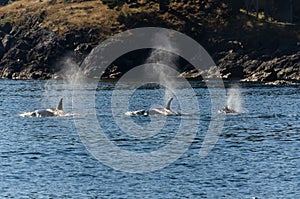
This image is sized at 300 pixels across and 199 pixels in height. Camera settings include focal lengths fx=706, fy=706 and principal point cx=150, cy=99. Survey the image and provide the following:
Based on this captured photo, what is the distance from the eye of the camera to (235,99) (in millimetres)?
106938

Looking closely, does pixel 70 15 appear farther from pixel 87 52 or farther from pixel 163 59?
pixel 163 59

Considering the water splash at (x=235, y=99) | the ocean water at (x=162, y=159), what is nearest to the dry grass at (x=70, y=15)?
the water splash at (x=235, y=99)

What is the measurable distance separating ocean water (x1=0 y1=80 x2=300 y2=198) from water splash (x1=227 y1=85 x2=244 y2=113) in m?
1.59

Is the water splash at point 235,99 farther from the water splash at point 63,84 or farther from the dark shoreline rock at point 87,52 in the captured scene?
the dark shoreline rock at point 87,52

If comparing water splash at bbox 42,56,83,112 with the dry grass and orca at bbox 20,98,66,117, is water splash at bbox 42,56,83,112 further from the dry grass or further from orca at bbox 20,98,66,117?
the dry grass

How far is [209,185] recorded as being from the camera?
1657 inches

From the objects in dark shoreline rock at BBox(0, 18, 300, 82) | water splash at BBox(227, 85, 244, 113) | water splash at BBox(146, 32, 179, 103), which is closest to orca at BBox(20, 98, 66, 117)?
water splash at BBox(227, 85, 244, 113)

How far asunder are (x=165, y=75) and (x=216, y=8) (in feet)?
105

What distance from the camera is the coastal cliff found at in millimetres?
Answer: 161250

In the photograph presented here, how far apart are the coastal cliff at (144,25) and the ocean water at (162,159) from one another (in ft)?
224

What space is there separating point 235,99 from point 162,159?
187 ft

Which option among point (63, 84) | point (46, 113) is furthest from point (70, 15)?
point (46, 113)

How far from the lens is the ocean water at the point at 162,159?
135ft

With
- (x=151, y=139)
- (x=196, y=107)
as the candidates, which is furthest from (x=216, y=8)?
(x=151, y=139)
